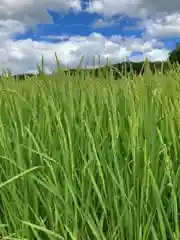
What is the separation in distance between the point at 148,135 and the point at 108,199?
8.7 inches

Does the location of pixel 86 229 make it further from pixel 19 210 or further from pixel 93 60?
pixel 93 60

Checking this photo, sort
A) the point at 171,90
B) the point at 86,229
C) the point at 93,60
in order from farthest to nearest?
the point at 93,60, the point at 171,90, the point at 86,229

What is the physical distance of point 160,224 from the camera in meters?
0.88

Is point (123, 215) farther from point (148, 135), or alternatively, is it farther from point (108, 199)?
point (148, 135)

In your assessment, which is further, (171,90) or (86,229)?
(171,90)

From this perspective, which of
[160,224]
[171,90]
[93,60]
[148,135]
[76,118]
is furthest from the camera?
[93,60]

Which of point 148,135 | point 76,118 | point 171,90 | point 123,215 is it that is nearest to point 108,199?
point 123,215

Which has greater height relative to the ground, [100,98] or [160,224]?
[100,98]

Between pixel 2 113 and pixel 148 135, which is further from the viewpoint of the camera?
pixel 2 113

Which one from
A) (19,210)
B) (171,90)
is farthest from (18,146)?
(171,90)

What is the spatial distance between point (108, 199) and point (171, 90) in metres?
0.63

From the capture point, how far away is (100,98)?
4.53 feet

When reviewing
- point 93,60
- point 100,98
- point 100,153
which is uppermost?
point 93,60

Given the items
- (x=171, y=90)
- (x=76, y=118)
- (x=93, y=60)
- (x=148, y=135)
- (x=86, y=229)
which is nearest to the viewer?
(x=86, y=229)
